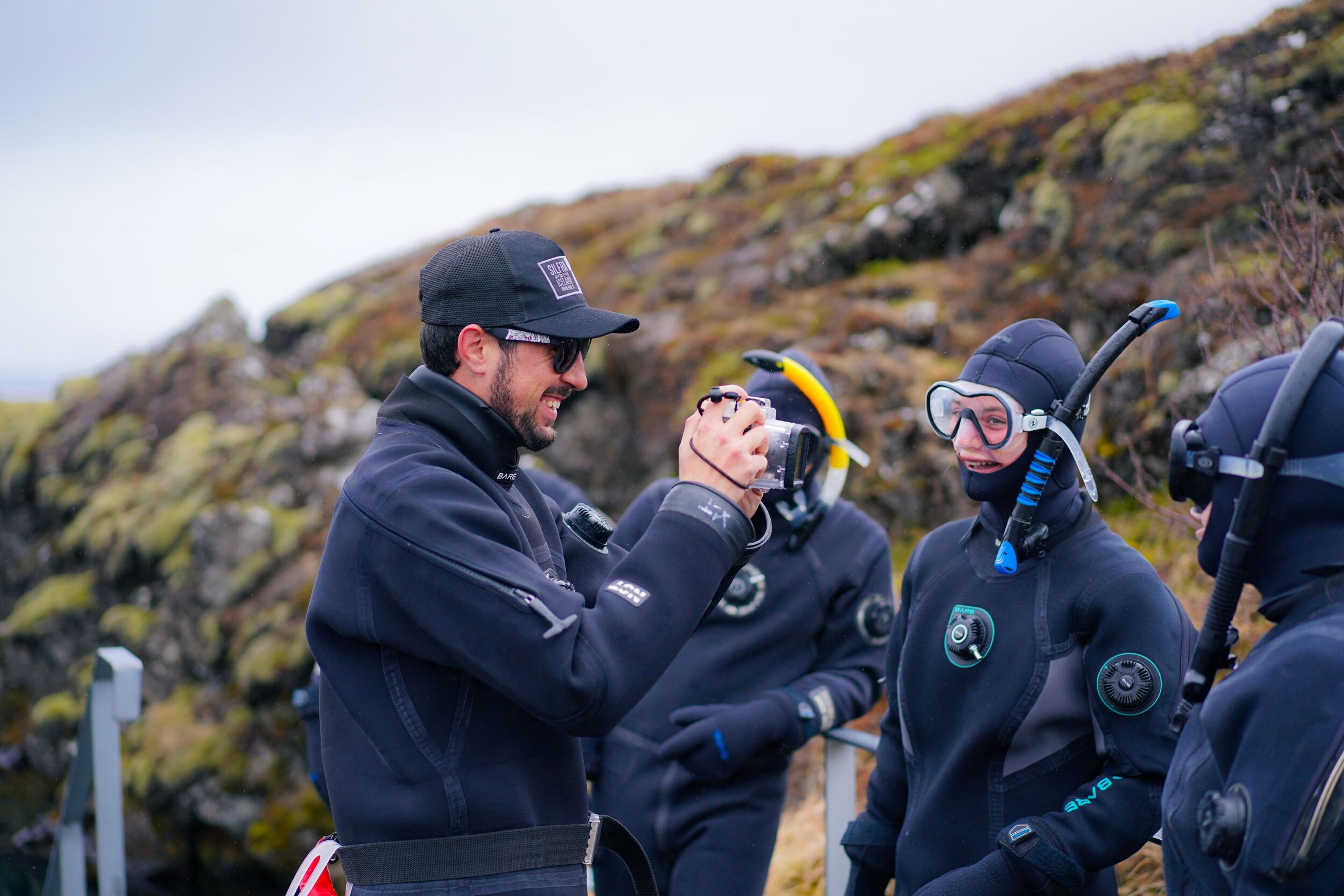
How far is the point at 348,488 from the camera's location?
7.43 feet

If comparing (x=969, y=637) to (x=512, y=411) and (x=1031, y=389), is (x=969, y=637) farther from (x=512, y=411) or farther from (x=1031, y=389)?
(x=512, y=411)

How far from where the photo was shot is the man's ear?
242 cm

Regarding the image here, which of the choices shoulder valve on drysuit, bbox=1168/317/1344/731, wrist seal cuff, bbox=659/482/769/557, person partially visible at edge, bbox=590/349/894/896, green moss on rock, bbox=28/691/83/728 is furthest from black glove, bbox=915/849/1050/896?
green moss on rock, bbox=28/691/83/728

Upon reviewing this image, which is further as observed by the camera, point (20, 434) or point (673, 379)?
point (20, 434)

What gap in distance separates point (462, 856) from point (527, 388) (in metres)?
0.98

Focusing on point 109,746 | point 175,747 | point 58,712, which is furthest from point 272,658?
point 109,746

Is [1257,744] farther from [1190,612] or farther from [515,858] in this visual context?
[1190,612]

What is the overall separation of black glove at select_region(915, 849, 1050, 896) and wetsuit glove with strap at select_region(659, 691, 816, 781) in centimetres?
115

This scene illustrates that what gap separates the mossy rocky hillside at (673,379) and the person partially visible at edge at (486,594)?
4.77 m

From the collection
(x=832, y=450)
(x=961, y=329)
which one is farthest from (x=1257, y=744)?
(x=961, y=329)

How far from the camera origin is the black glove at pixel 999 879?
2615 millimetres

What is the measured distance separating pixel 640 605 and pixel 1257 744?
41.8 inches

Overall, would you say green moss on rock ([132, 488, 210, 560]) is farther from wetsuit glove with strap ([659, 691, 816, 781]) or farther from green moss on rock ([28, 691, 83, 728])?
wetsuit glove with strap ([659, 691, 816, 781])

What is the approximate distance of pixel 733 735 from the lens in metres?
3.76
